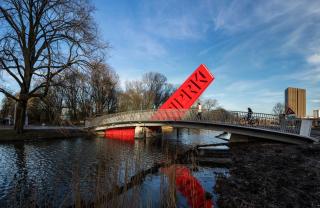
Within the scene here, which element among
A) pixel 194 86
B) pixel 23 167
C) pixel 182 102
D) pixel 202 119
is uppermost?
pixel 194 86

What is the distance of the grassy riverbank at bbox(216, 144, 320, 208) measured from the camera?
560 cm

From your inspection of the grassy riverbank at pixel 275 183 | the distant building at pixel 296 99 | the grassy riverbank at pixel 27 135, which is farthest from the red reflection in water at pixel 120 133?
the distant building at pixel 296 99

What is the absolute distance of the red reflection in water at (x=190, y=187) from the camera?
20.7 ft

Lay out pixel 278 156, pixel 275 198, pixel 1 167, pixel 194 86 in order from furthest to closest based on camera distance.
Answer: pixel 194 86 < pixel 278 156 < pixel 1 167 < pixel 275 198

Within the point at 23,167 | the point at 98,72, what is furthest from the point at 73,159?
the point at 98,72

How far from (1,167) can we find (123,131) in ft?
56.8

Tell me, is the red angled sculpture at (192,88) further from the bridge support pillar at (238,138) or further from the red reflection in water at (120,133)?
the bridge support pillar at (238,138)

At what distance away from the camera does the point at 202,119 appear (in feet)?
63.0

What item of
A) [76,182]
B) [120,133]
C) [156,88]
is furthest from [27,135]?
[156,88]

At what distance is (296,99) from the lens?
54031mm

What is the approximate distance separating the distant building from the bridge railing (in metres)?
38.3

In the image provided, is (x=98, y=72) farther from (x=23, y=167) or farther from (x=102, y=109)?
(x=102, y=109)

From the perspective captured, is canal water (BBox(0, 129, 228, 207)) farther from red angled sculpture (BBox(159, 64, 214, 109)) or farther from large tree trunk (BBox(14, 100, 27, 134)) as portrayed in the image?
red angled sculpture (BBox(159, 64, 214, 109))

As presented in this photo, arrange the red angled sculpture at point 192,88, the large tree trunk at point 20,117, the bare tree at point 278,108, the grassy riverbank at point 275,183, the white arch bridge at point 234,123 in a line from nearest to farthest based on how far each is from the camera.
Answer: the grassy riverbank at point 275,183 < the white arch bridge at point 234,123 < the large tree trunk at point 20,117 < the red angled sculpture at point 192,88 < the bare tree at point 278,108
